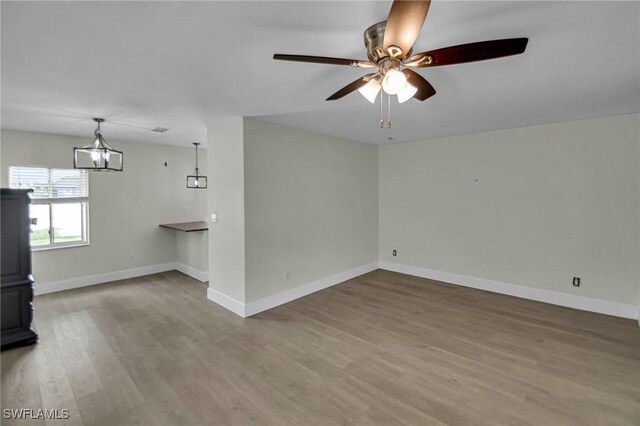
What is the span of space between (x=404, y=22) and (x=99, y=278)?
5.87 m

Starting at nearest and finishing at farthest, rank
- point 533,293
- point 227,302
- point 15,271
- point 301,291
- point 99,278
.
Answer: point 15,271, point 227,302, point 533,293, point 301,291, point 99,278

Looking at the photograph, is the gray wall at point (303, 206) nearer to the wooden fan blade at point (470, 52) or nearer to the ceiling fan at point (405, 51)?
the ceiling fan at point (405, 51)

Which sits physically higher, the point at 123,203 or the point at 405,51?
the point at 405,51

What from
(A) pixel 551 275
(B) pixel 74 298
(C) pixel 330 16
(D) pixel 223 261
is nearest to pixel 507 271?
(A) pixel 551 275

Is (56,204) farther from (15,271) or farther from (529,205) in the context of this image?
(529,205)

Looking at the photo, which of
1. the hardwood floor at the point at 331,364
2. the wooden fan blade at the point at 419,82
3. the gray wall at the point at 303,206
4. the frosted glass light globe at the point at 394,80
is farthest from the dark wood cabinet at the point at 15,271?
the wooden fan blade at the point at 419,82

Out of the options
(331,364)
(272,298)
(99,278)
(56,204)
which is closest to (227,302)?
(272,298)

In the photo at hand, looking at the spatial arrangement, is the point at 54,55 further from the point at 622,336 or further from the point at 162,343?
the point at 622,336

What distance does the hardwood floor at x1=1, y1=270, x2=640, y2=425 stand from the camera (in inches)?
80.6

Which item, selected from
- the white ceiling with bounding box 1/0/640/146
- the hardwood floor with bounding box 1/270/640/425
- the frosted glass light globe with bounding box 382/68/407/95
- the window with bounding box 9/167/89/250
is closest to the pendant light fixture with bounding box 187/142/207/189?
the window with bounding box 9/167/89/250

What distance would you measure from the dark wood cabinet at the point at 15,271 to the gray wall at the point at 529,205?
5.09 metres

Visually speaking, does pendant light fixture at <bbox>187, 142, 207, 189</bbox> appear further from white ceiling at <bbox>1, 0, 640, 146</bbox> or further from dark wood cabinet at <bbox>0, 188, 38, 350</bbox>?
dark wood cabinet at <bbox>0, 188, 38, 350</bbox>

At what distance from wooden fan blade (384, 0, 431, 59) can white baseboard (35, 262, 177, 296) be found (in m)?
5.70

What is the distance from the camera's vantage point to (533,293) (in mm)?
4133
